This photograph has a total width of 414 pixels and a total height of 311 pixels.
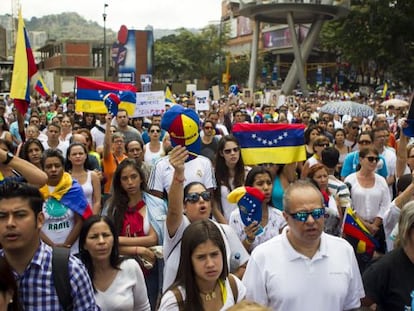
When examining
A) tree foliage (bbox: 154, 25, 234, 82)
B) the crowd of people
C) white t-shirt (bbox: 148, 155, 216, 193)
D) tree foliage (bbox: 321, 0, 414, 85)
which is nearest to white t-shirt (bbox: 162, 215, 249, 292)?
the crowd of people

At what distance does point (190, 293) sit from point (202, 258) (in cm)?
20

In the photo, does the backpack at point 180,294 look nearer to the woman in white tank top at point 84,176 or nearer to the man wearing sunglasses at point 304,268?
the man wearing sunglasses at point 304,268

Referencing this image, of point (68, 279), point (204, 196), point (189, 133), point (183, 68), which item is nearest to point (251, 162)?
point (189, 133)

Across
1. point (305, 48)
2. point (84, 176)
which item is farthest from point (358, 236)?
point (305, 48)

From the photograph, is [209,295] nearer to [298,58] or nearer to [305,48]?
[298,58]

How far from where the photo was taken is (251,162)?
6020mm

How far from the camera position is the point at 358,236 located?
516 centimetres

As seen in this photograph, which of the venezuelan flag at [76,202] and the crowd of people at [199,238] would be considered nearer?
the crowd of people at [199,238]

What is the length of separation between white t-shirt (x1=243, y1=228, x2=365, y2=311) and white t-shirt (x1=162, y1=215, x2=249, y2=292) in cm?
52

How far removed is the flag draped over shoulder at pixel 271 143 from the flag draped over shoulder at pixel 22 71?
9.25ft

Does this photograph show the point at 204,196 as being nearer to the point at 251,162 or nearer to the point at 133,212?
the point at 133,212

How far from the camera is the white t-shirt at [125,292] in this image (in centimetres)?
347

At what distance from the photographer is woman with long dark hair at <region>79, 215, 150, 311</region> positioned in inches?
138

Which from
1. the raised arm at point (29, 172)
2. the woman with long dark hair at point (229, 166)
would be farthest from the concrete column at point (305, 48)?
the raised arm at point (29, 172)
